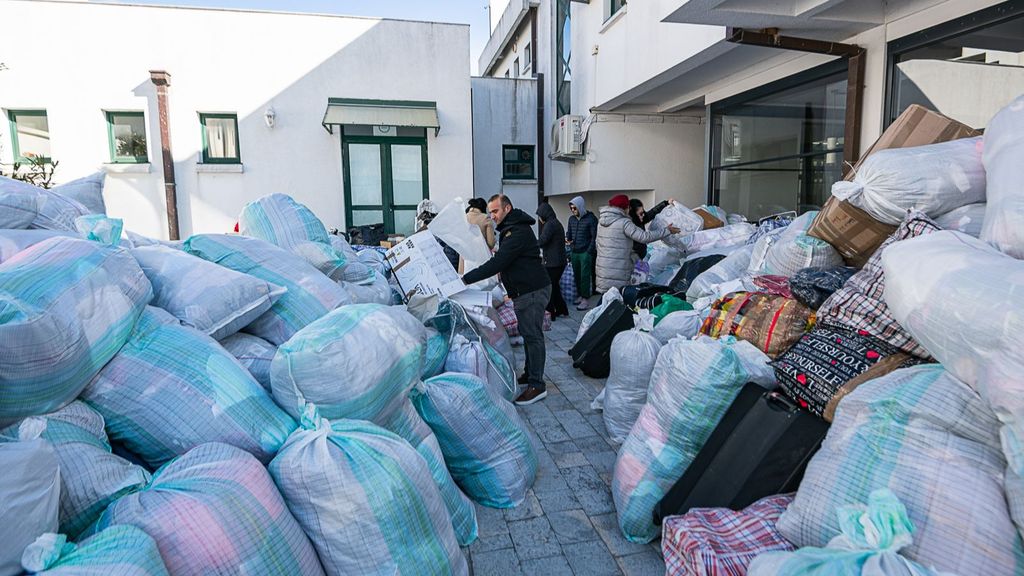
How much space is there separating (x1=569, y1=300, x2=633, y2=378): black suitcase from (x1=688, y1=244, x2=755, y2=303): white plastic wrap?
0.55 meters

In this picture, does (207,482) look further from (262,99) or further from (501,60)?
(501,60)

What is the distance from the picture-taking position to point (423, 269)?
375 centimetres

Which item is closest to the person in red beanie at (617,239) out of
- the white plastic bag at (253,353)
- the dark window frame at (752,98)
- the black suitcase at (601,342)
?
the black suitcase at (601,342)

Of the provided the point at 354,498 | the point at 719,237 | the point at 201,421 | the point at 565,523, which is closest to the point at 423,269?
the point at 565,523

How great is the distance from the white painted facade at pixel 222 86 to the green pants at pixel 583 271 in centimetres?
291

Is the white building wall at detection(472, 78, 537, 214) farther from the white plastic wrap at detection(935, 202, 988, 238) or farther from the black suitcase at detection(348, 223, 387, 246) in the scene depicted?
the white plastic wrap at detection(935, 202, 988, 238)

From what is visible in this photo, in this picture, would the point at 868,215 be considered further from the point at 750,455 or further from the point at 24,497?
the point at 24,497

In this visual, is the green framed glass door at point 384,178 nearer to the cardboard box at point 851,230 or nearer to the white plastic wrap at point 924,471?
the cardboard box at point 851,230

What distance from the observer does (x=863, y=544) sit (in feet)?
4.14

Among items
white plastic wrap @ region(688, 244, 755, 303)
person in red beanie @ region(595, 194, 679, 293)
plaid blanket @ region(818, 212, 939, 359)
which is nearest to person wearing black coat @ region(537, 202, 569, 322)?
person in red beanie @ region(595, 194, 679, 293)

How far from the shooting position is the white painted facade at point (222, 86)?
8125 mm

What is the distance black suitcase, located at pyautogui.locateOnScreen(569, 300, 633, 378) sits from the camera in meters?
4.45

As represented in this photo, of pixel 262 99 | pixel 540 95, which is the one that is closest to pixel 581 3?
pixel 540 95

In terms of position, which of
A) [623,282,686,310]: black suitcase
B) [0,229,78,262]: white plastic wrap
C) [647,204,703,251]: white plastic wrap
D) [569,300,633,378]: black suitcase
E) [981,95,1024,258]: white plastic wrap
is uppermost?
[981,95,1024,258]: white plastic wrap
